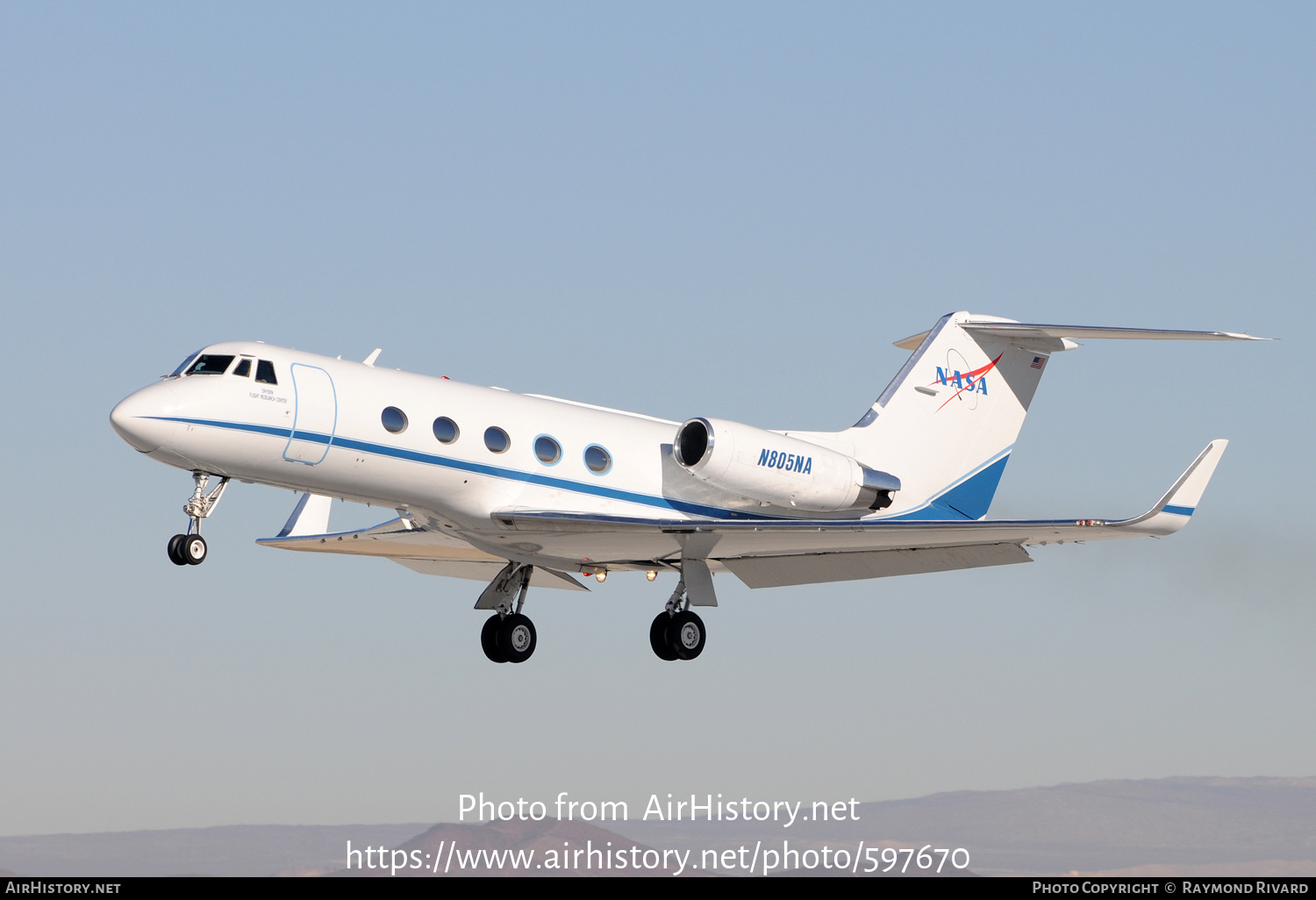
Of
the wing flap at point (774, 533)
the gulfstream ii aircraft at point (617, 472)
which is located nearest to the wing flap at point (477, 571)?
the gulfstream ii aircraft at point (617, 472)

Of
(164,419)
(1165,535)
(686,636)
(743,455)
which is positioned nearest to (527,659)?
(686,636)

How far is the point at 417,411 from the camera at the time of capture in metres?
20.9

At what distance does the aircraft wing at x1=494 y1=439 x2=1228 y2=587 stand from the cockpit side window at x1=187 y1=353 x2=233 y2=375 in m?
4.01

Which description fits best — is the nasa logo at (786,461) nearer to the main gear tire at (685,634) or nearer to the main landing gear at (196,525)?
the main gear tire at (685,634)

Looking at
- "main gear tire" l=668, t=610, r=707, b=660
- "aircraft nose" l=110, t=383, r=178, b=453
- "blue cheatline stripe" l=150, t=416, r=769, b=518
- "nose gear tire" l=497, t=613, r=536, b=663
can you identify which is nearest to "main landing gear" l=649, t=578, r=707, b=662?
"main gear tire" l=668, t=610, r=707, b=660

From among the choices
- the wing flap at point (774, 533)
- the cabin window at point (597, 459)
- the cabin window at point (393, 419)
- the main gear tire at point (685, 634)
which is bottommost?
the main gear tire at point (685, 634)

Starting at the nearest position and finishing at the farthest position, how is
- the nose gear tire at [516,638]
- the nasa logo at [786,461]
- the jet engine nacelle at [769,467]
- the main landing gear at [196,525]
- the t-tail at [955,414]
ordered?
the main landing gear at [196,525] → the jet engine nacelle at [769,467] → the nasa logo at [786,461] → the nose gear tire at [516,638] → the t-tail at [955,414]

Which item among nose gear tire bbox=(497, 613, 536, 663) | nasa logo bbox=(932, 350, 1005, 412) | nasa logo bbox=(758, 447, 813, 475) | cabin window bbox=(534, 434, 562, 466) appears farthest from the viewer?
nasa logo bbox=(932, 350, 1005, 412)

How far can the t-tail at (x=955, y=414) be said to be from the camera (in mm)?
25500

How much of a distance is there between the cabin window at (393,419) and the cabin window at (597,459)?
2850mm

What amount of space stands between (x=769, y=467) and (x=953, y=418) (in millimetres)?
4480

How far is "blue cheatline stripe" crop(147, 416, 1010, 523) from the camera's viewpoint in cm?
1989

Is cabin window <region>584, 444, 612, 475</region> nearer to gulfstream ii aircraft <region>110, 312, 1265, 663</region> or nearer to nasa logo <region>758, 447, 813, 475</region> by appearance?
gulfstream ii aircraft <region>110, 312, 1265, 663</region>
